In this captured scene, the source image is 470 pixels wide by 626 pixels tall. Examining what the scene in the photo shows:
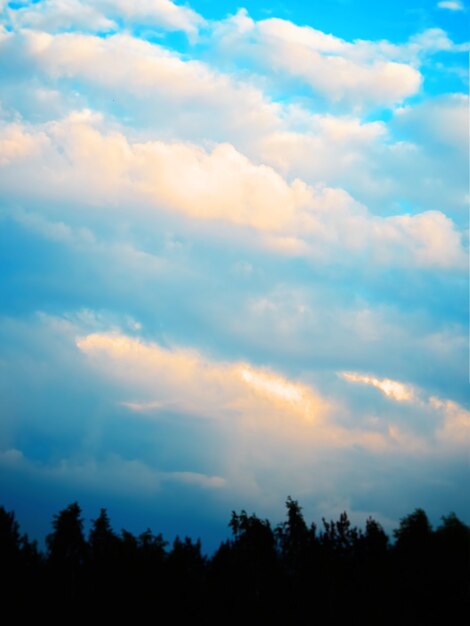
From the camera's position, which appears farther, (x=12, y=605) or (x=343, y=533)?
(x=343, y=533)

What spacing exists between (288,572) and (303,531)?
7940mm

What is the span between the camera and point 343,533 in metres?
73.3

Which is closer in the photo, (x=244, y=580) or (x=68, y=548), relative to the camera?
(x=244, y=580)

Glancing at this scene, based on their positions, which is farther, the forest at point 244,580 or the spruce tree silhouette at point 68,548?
the spruce tree silhouette at point 68,548

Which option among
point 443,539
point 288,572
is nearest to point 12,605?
point 288,572

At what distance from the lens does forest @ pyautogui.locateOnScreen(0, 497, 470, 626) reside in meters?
56.8

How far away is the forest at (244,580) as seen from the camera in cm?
5675

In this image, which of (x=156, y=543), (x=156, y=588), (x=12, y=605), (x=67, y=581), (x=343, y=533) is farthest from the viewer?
(x=156, y=543)

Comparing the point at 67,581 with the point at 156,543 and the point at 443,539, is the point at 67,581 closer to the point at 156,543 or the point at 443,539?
the point at 156,543

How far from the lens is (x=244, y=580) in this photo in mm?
62906

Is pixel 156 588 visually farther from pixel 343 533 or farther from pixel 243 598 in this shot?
pixel 343 533

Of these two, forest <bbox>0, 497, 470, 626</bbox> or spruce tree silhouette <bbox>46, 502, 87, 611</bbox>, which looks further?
spruce tree silhouette <bbox>46, 502, 87, 611</bbox>

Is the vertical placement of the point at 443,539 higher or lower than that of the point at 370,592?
higher

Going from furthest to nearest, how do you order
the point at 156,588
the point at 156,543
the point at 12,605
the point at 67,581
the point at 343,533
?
1. the point at 156,543
2. the point at 343,533
3. the point at 67,581
4. the point at 156,588
5. the point at 12,605
